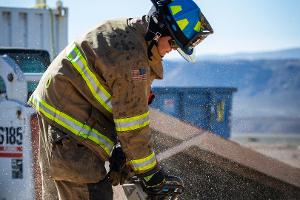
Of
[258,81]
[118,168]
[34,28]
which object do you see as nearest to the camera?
[118,168]

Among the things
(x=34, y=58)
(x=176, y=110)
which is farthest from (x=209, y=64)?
(x=34, y=58)

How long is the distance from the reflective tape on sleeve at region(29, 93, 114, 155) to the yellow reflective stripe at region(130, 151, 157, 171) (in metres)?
0.17

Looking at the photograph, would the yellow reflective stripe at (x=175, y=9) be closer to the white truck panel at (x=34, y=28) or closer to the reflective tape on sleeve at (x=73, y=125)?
the reflective tape on sleeve at (x=73, y=125)

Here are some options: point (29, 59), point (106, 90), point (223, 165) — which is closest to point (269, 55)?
point (29, 59)

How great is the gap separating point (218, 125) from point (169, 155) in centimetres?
278

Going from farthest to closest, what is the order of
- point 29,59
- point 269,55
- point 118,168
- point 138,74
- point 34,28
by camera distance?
1. point 269,55
2. point 34,28
3. point 29,59
4. point 118,168
5. point 138,74

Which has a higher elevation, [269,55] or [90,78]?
[90,78]

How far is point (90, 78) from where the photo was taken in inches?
90.1

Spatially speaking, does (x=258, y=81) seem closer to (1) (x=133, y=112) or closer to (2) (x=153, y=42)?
(2) (x=153, y=42)

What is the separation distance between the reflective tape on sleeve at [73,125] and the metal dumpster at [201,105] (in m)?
3.77

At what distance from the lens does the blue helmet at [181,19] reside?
7.63 ft

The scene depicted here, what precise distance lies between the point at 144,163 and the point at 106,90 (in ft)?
1.24

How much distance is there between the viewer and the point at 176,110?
263 inches

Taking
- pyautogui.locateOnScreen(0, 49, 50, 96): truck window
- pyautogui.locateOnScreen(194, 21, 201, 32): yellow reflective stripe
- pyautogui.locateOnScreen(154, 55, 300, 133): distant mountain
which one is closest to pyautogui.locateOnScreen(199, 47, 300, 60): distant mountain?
pyautogui.locateOnScreen(154, 55, 300, 133): distant mountain
